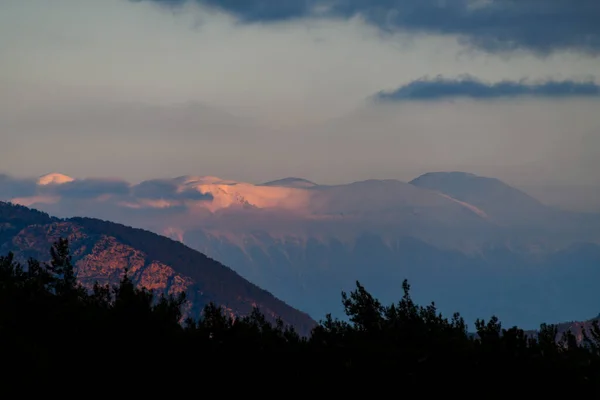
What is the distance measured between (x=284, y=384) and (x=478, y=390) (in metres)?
9.02

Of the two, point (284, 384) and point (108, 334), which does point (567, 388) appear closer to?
point (284, 384)

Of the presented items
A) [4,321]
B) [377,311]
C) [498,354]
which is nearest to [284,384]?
[498,354]

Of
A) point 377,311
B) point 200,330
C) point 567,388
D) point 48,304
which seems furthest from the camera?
point 377,311

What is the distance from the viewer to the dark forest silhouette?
4662 cm

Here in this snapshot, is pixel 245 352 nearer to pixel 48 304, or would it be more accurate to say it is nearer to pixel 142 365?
pixel 142 365

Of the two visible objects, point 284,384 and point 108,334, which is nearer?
point 284,384

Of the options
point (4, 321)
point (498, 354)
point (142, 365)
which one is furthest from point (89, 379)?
point (498, 354)

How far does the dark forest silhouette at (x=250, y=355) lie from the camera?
46.6 m

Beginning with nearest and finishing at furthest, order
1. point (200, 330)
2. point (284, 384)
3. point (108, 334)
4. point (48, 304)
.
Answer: point (284, 384), point (108, 334), point (200, 330), point (48, 304)

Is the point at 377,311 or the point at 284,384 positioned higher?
the point at 377,311

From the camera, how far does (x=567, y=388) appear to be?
45656 millimetres

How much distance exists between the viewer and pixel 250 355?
51812 millimetres

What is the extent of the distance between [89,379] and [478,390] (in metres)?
17.7

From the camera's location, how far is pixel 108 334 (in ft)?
170
